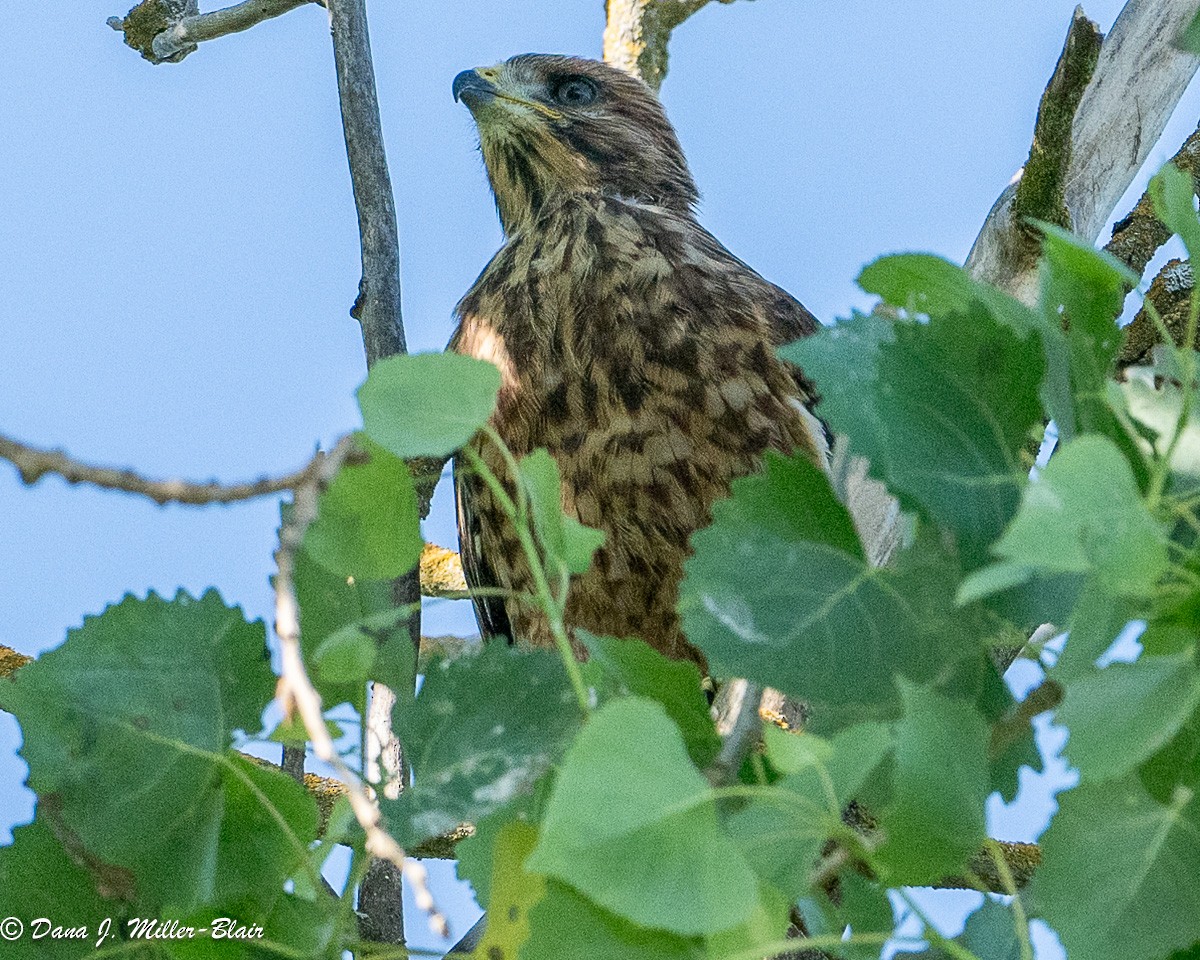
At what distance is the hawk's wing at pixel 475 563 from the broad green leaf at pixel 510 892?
250 cm

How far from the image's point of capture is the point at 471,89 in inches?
159

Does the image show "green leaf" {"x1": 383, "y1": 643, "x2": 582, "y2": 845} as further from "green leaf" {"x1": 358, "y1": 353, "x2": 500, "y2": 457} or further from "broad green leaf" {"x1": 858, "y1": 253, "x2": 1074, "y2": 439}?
"broad green leaf" {"x1": 858, "y1": 253, "x2": 1074, "y2": 439}

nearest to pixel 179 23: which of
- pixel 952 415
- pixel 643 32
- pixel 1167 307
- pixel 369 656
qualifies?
pixel 643 32

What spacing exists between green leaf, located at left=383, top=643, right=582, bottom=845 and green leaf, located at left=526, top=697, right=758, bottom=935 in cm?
16

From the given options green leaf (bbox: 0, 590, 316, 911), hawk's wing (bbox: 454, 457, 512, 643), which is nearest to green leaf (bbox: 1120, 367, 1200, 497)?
green leaf (bbox: 0, 590, 316, 911)

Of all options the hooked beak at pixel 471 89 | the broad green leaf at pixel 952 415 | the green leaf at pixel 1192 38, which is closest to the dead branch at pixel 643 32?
the hooked beak at pixel 471 89

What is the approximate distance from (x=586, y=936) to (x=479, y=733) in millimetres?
192

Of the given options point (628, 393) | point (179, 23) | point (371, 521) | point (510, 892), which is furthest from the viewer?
point (179, 23)

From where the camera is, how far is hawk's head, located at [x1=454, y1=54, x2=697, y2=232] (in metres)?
3.93

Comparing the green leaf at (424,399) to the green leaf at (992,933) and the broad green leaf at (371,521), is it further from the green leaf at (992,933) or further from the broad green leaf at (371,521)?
the green leaf at (992,933)

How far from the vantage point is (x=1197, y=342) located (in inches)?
92.0

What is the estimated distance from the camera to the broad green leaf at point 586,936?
31.1 inches

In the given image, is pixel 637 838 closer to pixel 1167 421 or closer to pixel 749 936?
pixel 749 936

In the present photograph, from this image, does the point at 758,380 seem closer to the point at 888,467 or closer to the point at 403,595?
the point at 403,595
